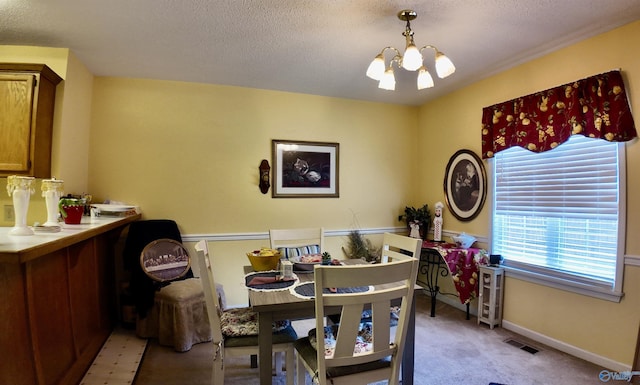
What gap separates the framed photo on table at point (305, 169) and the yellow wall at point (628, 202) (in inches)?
55.4

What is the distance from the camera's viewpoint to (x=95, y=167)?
126 inches

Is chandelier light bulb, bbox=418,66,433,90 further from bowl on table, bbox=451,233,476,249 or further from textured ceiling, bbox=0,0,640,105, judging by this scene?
bowl on table, bbox=451,233,476,249

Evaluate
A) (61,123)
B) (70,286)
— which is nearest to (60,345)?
(70,286)

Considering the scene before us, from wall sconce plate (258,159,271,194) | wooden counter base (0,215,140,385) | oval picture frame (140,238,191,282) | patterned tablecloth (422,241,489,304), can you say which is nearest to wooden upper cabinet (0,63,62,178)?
wooden counter base (0,215,140,385)

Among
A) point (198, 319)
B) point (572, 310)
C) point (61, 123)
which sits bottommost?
point (198, 319)

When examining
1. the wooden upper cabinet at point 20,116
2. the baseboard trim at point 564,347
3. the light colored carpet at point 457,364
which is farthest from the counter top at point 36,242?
the baseboard trim at point 564,347

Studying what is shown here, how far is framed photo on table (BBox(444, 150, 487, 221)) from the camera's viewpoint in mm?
3373

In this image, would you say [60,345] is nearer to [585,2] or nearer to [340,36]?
[340,36]

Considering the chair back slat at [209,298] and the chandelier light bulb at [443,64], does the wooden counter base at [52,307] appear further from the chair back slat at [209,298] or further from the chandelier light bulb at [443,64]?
the chandelier light bulb at [443,64]

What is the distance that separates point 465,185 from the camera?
3551 millimetres

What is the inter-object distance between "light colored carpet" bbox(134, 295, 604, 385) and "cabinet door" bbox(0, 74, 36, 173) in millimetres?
1770

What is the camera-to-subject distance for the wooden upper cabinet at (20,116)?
2365mm

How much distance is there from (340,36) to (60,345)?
9.10 feet

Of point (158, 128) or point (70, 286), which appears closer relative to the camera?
point (70, 286)
